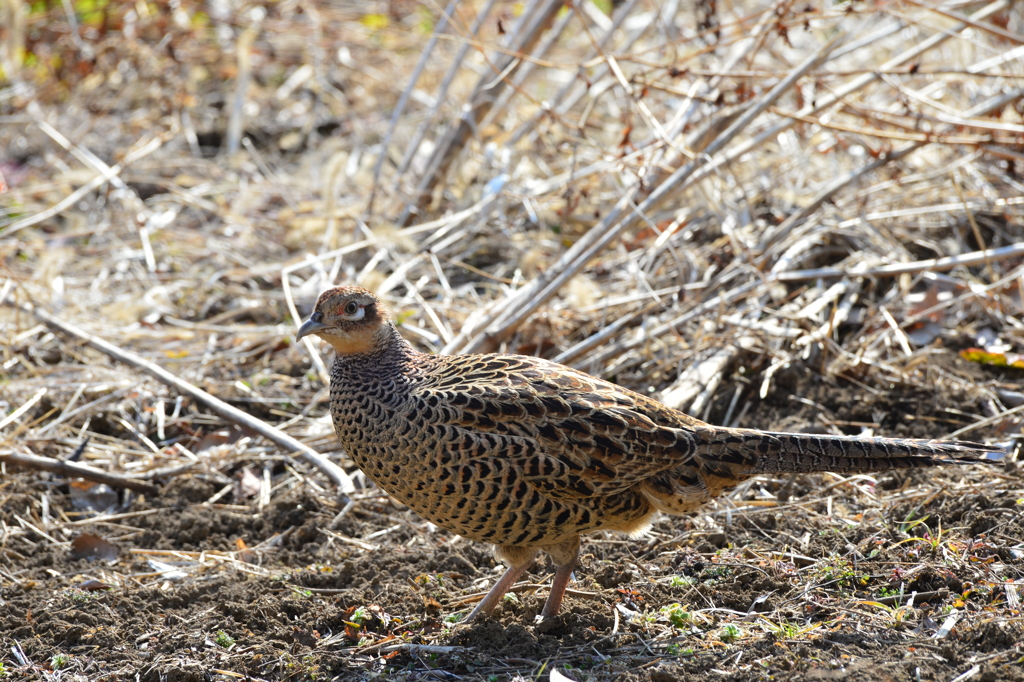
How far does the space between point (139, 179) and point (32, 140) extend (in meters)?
2.00

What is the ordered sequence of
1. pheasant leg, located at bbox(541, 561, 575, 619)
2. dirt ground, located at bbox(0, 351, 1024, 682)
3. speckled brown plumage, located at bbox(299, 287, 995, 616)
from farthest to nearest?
pheasant leg, located at bbox(541, 561, 575, 619) < speckled brown plumage, located at bbox(299, 287, 995, 616) < dirt ground, located at bbox(0, 351, 1024, 682)

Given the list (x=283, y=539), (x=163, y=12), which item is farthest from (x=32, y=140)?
(x=283, y=539)

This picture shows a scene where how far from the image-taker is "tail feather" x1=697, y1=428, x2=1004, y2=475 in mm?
3500

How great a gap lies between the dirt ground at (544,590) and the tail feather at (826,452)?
336mm

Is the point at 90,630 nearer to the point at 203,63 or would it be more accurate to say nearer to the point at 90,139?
the point at 90,139

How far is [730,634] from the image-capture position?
3.33m

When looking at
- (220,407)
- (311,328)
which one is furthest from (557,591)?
(220,407)

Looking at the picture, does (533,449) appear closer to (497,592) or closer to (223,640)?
(497,592)

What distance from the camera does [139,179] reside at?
7.33 m

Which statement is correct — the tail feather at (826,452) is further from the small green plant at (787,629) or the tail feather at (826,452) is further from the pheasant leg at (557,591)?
the pheasant leg at (557,591)

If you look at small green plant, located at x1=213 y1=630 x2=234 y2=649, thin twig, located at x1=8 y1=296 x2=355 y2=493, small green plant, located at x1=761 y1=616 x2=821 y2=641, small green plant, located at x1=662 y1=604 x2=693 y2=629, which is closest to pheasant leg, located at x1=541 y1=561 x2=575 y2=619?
small green plant, located at x1=662 y1=604 x2=693 y2=629

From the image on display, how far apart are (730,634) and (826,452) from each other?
77 cm

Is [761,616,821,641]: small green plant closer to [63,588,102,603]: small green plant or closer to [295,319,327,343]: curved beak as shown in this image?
[295,319,327,343]: curved beak

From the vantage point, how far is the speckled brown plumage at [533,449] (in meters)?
3.43
